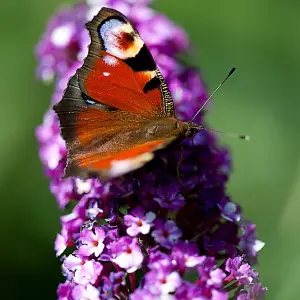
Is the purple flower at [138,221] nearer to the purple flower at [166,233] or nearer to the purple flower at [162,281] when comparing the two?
the purple flower at [166,233]

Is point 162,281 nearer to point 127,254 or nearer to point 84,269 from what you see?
point 127,254

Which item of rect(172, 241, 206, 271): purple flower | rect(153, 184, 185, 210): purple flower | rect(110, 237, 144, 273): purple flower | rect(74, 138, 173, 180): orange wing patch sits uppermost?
rect(74, 138, 173, 180): orange wing patch

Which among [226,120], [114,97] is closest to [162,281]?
[114,97]

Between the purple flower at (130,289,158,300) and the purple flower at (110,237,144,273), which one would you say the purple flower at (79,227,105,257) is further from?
the purple flower at (130,289,158,300)

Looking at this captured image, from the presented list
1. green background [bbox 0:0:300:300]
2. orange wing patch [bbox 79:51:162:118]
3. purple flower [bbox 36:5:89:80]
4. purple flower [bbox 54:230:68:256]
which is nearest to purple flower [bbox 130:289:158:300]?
purple flower [bbox 54:230:68:256]

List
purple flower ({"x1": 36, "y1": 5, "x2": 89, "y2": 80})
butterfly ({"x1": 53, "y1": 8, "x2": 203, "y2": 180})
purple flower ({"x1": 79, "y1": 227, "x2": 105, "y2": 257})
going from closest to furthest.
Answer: purple flower ({"x1": 79, "y1": 227, "x2": 105, "y2": 257}) < butterfly ({"x1": 53, "y1": 8, "x2": 203, "y2": 180}) < purple flower ({"x1": 36, "y1": 5, "x2": 89, "y2": 80})

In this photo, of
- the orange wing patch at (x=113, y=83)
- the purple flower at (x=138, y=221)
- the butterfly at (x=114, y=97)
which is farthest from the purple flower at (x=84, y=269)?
the orange wing patch at (x=113, y=83)

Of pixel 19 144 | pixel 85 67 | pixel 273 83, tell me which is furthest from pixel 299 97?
pixel 85 67
